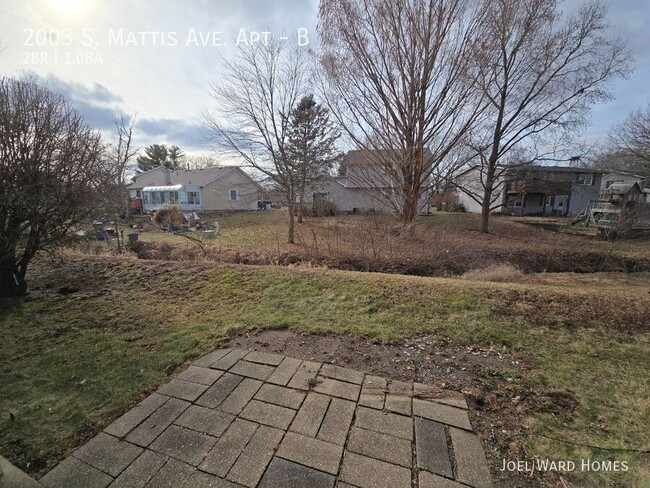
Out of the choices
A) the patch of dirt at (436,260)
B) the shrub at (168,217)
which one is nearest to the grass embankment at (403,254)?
the patch of dirt at (436,260)

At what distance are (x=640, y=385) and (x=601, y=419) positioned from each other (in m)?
0.83

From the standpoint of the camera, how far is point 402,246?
25.4 feet

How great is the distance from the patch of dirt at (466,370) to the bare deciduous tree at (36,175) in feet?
12.1

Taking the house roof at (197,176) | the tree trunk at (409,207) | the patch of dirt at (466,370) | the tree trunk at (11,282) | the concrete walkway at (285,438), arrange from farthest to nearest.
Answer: the house roof at (197,176)
the tree trunk at (409,207)
the tree trunk at (11,282)
the patch of dirt at (466,370)
the concrete walkway at (285,438)

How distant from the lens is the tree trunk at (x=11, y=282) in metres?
4.35

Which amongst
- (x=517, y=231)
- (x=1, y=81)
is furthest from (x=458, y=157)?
(x=1, y=81)

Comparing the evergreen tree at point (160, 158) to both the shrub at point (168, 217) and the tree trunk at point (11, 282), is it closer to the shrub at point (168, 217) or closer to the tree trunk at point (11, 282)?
the shrub at point (168, 217)

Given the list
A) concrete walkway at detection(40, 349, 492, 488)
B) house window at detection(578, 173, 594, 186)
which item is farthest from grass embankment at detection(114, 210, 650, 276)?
house window at detection(578, 173, 594, 186)

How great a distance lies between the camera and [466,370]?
8.64 ft

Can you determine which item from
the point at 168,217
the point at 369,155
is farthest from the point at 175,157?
the point at 369,155

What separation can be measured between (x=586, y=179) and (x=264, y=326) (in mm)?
35578

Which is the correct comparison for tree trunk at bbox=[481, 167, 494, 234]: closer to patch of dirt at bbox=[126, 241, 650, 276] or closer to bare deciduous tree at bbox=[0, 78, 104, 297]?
patch of dirt at bbox=[126, 241, 650, 276]

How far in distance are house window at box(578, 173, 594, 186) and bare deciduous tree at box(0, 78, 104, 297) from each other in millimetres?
36155

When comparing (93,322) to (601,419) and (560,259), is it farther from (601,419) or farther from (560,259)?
(560,259)
